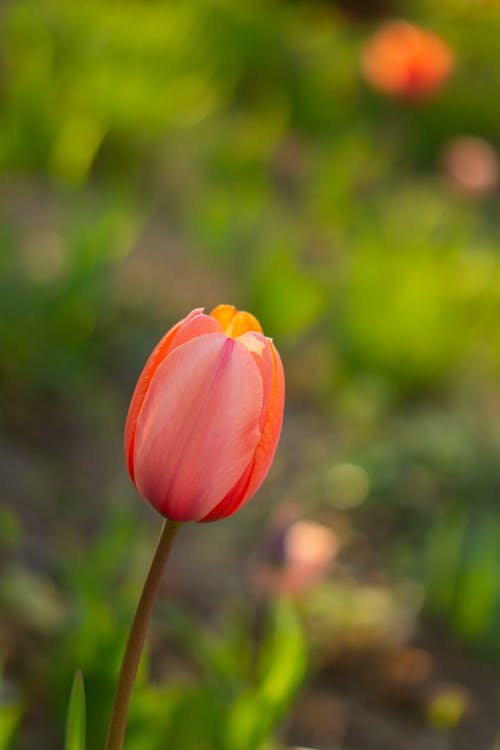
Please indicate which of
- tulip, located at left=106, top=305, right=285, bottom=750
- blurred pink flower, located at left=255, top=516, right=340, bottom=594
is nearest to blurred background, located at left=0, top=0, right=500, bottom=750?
blurred pink flower, located at left=255, top=516, right=340, bottom=594

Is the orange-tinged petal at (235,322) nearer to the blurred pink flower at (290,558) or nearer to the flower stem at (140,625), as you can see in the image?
the flower stem at (140,625)

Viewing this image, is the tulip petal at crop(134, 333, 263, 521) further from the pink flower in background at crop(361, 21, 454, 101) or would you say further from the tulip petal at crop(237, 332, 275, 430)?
the pink flower in background at crop(361, 21, 454, 101)

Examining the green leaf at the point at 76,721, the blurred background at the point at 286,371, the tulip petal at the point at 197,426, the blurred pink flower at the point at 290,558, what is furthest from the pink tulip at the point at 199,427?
the blurred pink flower at the point at 290,558

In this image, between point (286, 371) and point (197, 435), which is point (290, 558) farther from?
point (286, 371)

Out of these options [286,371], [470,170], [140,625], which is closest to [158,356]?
[140,625]

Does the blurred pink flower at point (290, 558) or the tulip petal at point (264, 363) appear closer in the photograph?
the tulip petal at point (264, 363)

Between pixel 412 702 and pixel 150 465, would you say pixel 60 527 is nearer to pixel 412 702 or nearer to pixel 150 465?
pixel 412 702
